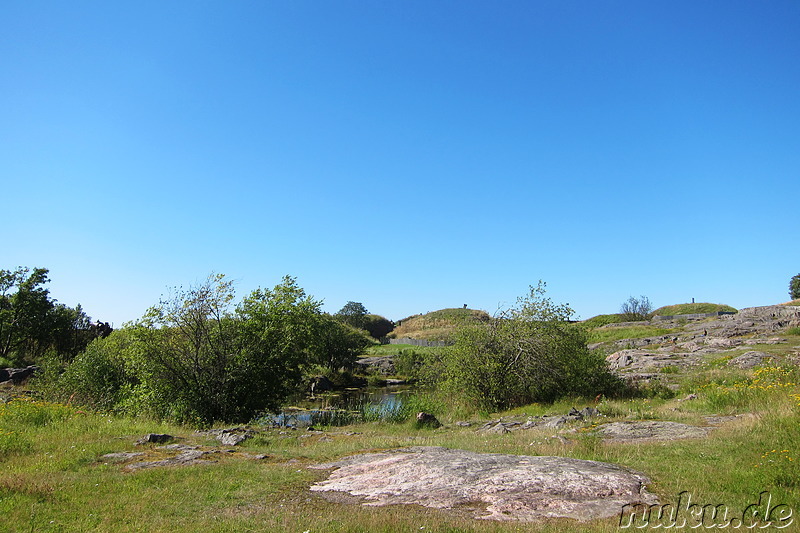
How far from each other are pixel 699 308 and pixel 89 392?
83.7 m

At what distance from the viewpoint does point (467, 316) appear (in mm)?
24969

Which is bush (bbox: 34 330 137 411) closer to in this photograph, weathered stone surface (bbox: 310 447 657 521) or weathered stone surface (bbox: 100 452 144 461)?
weathered stone surface (bbox: 100 452 144 461)

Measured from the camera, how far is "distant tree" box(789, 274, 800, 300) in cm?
9175

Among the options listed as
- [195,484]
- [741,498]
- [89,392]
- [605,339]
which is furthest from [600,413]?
[605,339]

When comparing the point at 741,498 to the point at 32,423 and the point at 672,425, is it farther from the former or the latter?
the point at 32,423

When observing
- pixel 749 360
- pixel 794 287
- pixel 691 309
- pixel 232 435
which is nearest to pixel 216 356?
pixel 232 435

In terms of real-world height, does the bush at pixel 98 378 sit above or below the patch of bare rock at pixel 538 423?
above

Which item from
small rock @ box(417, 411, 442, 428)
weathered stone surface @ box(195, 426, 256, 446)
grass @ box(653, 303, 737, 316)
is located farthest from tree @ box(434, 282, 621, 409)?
grass @ box(653, 303, 737, 316)

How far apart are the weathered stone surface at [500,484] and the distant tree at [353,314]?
85.5 meters

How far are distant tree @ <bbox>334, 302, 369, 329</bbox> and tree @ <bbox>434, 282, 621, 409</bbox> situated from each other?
72492mm

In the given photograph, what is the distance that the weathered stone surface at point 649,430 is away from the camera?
12121 mm

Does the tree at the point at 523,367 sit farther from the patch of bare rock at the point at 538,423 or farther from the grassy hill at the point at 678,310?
the grassy hill at the point at 678,310

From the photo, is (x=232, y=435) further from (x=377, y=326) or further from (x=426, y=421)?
(x=377, y=326)

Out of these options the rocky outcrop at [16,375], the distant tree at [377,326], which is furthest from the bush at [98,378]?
the distant tree at [377,326]
